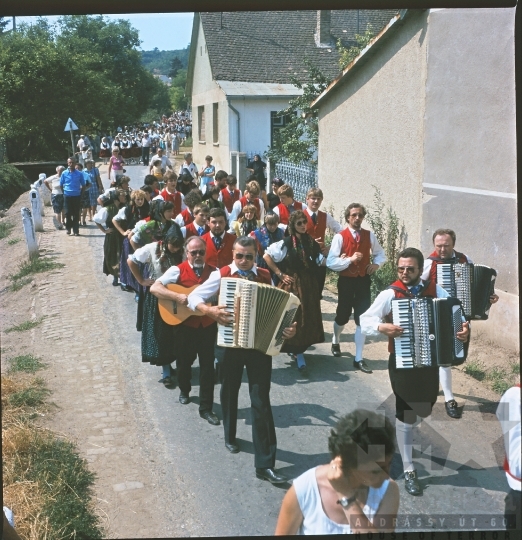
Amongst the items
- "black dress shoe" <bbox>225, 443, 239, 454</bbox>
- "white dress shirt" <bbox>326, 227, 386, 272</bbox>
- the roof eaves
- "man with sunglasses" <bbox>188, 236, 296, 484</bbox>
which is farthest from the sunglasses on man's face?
the roof eaves

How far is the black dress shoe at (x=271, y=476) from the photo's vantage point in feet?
15.9

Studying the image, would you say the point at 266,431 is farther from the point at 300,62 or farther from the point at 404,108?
the point at 300,62

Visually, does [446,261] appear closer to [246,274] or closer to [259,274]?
[259,274]

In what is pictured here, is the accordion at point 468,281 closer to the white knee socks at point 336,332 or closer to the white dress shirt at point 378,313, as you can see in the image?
the white dress shirt at point 378,313

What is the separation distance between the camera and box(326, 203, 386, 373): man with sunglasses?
6.80 metres

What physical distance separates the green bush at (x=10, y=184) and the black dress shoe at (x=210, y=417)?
1070cm

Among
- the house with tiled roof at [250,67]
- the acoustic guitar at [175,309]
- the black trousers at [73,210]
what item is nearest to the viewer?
the acoustic guitar at [175,309]

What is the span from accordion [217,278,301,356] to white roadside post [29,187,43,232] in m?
9.08

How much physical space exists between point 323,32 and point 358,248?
6115mm

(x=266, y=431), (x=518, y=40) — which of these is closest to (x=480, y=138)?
(x=518, y=40)

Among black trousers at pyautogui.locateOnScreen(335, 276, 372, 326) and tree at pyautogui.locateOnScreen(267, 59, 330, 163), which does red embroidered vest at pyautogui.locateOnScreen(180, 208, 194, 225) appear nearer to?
black trousers at pyautogui.locateOnScreen(335, 276, 372, 326)

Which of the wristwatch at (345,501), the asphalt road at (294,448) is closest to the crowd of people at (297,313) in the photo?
the wristwatch at (345,501)

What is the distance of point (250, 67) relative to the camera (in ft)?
34.2

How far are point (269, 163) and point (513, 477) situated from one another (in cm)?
1201
